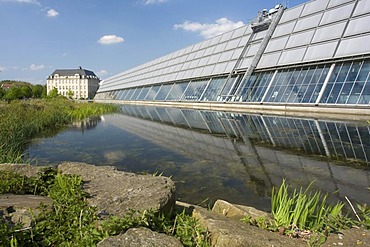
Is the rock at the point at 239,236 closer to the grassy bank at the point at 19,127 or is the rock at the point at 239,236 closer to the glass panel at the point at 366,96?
the grassy bank at the point at 19,127

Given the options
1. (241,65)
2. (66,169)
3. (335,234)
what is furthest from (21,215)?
(241,65)

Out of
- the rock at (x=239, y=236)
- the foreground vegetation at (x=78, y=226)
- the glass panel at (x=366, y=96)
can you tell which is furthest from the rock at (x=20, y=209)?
the glass panel at (x=366, y=96)

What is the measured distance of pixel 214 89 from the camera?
35.0 meters

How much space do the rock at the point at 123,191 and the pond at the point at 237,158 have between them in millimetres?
1460

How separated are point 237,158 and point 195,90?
31253 millimetres

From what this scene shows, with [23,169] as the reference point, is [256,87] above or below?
above

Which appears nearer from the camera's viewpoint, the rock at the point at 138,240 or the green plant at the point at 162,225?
the rock at the point at 138,240

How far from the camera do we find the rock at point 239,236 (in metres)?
2.83

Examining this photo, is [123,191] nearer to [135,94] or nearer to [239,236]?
[239,236]

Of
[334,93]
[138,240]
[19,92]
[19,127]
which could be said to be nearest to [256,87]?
Result: [334,93]

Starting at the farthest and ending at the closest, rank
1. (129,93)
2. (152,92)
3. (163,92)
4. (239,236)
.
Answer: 1. (129,93)
2. (152,92)
3. (163,92)
4. (239,236)

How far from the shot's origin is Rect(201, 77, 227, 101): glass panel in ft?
111

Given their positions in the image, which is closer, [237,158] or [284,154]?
[237,158]

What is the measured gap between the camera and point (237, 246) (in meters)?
2.79
